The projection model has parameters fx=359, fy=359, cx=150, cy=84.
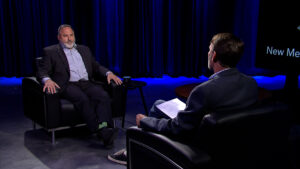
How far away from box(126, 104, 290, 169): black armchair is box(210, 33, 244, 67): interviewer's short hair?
28 cm

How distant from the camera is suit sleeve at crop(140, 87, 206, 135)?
1760 mm

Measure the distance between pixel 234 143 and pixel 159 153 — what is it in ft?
1.41

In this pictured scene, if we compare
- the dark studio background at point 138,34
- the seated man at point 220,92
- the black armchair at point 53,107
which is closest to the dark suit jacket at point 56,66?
the black armchair at point 53,107

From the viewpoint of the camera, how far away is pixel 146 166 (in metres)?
2.09

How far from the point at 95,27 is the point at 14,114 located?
8.22 feet

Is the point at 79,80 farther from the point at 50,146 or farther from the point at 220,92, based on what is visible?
the point at 220,92

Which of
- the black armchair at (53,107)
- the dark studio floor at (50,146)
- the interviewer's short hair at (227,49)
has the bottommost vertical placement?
the dark studio floor at (50,146)

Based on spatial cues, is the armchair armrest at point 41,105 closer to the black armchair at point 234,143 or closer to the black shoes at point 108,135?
the black shoes at point 108,135

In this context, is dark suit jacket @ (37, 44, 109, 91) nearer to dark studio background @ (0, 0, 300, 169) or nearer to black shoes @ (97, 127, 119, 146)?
black shoes @ (97, 127, 119, 146)

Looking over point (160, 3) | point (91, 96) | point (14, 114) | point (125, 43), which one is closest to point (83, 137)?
point (91, 96)

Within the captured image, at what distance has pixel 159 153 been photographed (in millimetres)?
1951

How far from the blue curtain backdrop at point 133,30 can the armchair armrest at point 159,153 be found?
14.2 feet

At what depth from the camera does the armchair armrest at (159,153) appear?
5.77 feet

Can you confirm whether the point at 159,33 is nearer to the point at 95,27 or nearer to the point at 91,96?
the point at 95,27
